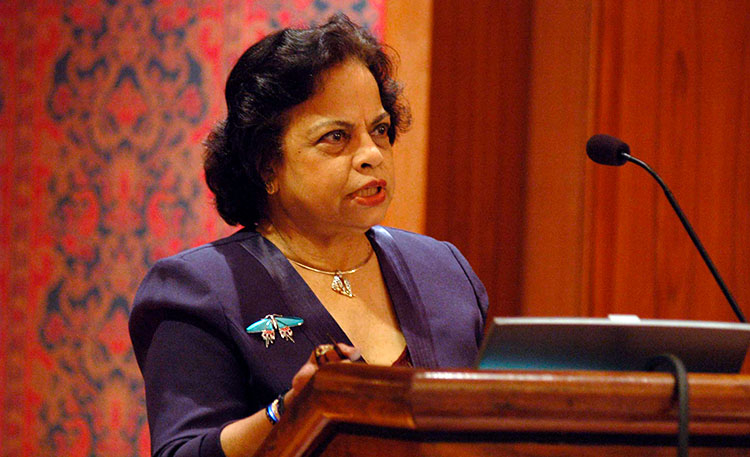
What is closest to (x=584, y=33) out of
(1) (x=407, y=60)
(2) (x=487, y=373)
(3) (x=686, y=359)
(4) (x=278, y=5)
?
(1) (x=407, y=60)

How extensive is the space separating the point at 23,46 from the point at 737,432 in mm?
2824

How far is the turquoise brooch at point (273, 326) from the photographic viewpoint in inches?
53.0

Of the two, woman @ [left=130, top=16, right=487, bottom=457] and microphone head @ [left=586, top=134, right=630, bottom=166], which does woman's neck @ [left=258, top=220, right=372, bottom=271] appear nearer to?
woman @ [left=130, top=16, right=487, bottom=457]

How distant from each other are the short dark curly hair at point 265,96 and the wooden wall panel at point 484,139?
33.2 inches

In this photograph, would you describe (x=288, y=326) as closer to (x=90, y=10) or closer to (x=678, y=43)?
(x=678, y=43)

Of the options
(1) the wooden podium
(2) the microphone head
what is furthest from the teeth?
(1) the wooden podium

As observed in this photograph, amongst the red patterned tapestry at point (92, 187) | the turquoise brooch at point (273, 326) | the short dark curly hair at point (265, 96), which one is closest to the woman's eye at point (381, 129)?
the short dark curly hair at point (265, 96)

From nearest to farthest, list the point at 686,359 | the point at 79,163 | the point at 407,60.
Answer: the point at 686,359 → the point at 407,60 → the point at 79,163

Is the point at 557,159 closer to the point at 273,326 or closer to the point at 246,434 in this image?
the point at 273,326

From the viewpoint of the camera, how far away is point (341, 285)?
1.54m

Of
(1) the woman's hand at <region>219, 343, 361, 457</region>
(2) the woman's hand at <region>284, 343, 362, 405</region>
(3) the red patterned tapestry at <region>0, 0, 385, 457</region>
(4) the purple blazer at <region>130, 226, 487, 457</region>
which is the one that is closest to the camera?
(2) the woman's hand at <region>284, 343, 362, 405</region>

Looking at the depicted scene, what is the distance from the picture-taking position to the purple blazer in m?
1.27

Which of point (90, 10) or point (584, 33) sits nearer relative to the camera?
point (584, 33)

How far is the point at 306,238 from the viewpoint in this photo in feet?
5.08
